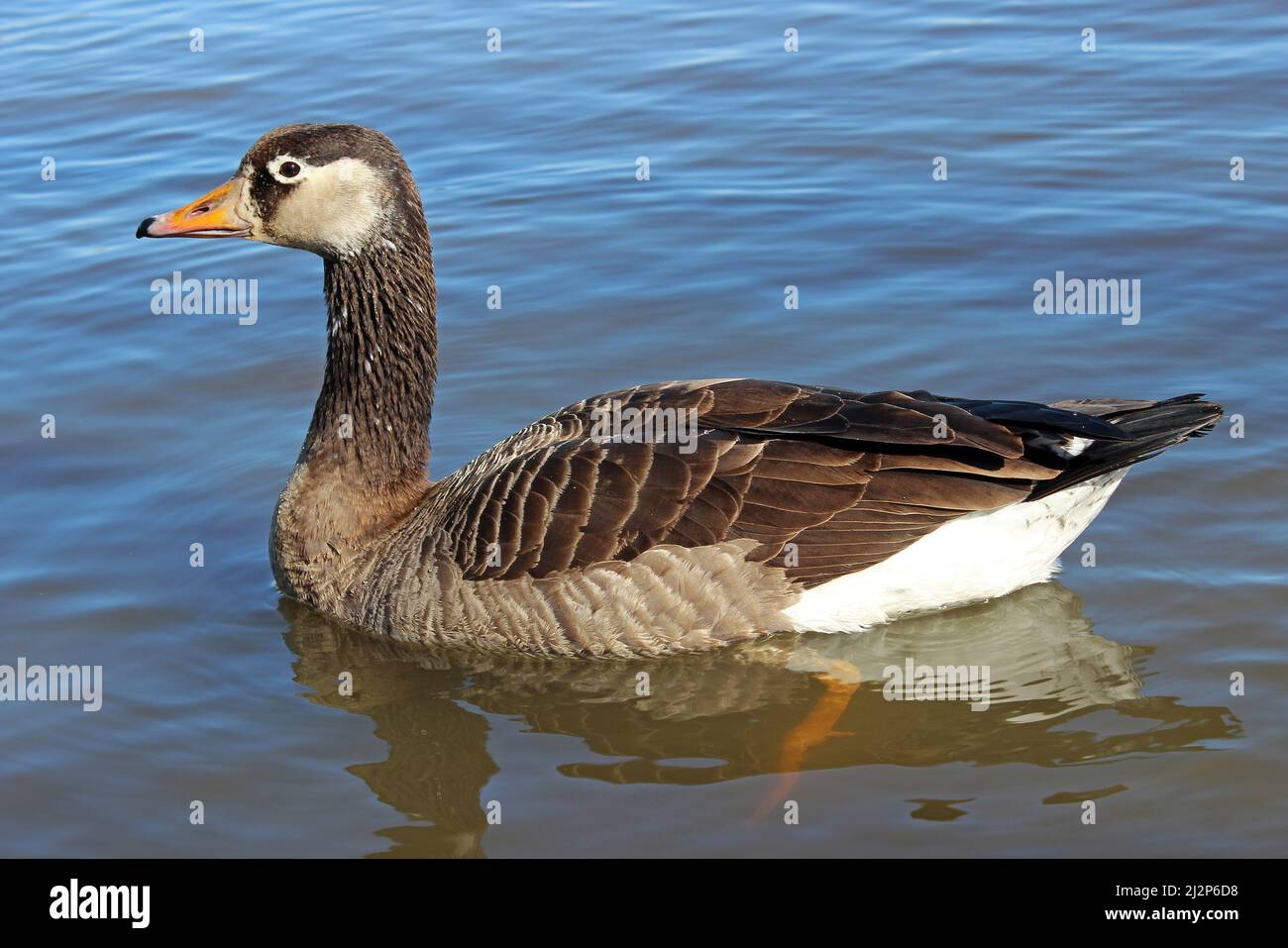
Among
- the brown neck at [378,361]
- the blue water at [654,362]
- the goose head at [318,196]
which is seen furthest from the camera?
the brown neck at [378,361]

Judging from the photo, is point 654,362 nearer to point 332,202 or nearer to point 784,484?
point 332,202

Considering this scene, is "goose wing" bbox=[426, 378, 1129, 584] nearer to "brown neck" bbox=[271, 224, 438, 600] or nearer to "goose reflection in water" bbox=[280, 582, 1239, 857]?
"goose reflection in water" bbox=[280, 582, 1239, 857]

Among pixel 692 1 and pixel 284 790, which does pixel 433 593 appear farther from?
pixel 692 1

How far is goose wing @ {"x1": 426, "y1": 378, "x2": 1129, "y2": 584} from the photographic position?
7.58m

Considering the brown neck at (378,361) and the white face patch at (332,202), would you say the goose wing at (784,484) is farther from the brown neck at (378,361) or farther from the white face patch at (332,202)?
the white face patch at (332,202)

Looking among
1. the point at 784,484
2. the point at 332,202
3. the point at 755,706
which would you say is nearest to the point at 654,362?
the point at 332,202

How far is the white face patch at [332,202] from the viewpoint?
820 centimetres

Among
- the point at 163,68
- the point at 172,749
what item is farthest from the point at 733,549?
the point at 163,68

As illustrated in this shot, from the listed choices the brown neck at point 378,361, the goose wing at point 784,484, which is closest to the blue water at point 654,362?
the goose wing at point 784,484

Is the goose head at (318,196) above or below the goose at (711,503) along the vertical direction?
above

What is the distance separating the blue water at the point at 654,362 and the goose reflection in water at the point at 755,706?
26mm

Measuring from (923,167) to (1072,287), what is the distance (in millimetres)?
2835

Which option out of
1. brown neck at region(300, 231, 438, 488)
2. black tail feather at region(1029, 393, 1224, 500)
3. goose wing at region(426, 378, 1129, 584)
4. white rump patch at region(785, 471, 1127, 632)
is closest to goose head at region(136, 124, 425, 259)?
brown neck at region(300, 231, 438, 488)

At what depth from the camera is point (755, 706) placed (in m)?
7.62
